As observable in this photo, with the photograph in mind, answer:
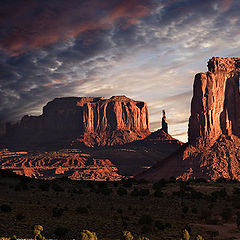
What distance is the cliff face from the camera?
166 m

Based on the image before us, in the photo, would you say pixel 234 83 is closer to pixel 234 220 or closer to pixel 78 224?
pixel 234 220

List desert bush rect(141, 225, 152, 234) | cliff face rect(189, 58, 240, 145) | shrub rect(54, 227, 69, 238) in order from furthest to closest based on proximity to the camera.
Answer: cliff face rect(189, 58, 240, 145)
desert bush rect(141, 225, 152, 234)
shrub rect(54, 227, 69, 238)

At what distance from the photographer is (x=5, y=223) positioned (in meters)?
26.8

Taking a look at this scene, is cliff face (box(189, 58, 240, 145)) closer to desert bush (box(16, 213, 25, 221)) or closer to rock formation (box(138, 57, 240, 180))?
rock formation (box(138, 57, 240, 180))

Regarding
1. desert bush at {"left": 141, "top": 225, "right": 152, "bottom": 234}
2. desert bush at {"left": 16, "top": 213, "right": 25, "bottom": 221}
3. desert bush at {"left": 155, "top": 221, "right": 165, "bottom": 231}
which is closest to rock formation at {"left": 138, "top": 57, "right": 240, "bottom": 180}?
desert bush at {"left": 155, "top": 221, "right": 165, "bottom": 231}

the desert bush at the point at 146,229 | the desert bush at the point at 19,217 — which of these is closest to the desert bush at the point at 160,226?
the desert bush at the point at 146,229

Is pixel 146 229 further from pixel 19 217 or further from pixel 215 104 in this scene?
pixel 215 104

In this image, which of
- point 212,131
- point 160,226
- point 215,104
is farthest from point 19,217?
point 215,104

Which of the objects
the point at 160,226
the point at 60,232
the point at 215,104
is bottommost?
the point at 160,226

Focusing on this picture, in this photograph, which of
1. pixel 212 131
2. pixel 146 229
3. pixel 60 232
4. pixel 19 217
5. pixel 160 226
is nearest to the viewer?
pixel 60 232

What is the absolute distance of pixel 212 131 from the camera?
164500mm

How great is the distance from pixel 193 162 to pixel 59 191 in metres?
108

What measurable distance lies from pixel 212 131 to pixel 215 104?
48.0ft

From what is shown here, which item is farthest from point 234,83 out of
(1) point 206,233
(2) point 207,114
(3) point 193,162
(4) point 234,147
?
(1) point 206,233
